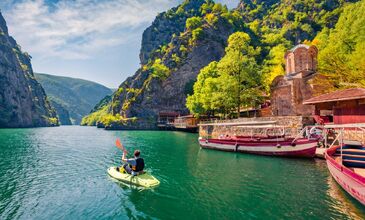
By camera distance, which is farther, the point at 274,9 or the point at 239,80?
the point at 274,9

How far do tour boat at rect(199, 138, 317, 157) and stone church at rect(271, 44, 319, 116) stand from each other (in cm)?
1830

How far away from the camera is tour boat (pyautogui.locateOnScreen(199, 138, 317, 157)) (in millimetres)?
27031

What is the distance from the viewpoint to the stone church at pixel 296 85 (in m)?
44.8

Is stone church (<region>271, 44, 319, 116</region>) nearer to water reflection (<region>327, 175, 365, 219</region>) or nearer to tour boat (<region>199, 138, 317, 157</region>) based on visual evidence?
tour boat (<region>199, 138, 317, 157</region>)

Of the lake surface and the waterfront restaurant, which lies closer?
the lake surface

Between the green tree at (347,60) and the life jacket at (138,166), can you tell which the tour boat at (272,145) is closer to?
the green tree at (347,60)

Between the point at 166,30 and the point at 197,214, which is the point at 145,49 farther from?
the point at 197,214

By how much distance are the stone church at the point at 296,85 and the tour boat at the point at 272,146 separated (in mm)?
18303

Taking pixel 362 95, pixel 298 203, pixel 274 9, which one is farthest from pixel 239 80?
pixel 274 9

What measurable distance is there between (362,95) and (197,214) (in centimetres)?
2262

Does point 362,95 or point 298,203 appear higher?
point 362,95

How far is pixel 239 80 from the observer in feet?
166

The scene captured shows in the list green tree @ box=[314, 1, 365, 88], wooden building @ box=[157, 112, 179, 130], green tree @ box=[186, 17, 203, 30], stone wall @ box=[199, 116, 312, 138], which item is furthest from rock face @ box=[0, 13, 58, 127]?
green tree @ box=[314, 1, 365, 88]

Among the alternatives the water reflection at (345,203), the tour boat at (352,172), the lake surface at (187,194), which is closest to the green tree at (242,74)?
the lake surface at (187,194)
